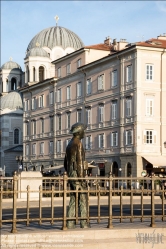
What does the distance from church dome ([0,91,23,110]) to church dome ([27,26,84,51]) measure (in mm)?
10058

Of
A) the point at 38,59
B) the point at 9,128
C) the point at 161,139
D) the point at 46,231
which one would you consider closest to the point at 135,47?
the point at 161,139

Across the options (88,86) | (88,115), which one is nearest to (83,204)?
(88,115)

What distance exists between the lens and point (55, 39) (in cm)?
9575

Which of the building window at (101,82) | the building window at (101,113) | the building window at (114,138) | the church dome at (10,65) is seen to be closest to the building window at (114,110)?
the building window at (114,138)

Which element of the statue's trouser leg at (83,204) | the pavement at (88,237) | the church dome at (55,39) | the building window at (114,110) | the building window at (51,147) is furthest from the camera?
the church dome at (55,39)

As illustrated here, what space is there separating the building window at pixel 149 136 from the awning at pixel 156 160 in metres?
1.38

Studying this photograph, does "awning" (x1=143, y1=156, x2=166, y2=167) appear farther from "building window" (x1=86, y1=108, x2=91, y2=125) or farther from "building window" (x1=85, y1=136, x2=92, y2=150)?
"building window" (x1=86, y1=108, x2=91, y2=125)

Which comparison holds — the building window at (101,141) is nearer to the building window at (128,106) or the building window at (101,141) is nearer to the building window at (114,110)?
the building window at (114,110)

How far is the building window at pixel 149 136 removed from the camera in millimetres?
55094

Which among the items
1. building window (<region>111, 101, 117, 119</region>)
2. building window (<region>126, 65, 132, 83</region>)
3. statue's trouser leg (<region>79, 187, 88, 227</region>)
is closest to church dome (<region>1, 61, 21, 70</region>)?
building window (<region>111, 101, 117, 119</region>)

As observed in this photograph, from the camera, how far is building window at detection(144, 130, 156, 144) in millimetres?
55094

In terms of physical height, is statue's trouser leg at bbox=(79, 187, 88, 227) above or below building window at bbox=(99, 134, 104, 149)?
below

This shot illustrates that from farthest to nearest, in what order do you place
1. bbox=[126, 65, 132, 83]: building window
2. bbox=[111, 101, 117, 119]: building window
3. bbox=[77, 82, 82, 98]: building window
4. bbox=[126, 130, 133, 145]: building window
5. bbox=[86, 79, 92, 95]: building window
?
bbox=[77, 82, 82, 98]: building window, bbox=[86, 79, 92, 95]: building window, bbox=[111, 101, 117, 119]: building window, bbox=[126, 65, 132, 83]: building window, bbox=[126, 130, 133, 145]: building window

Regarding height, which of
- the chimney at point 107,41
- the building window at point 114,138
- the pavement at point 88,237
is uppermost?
the chimney at point 107,41
